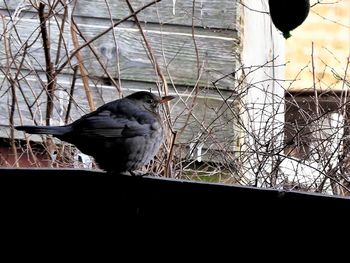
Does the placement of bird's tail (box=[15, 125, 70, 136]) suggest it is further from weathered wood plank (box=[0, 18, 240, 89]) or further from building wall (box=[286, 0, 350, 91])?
building wall (box=[286, 0, 350, 91])

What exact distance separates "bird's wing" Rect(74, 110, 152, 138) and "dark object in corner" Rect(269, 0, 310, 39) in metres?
1.85

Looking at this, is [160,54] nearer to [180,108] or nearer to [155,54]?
[155,54]

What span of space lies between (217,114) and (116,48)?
1.73 feet

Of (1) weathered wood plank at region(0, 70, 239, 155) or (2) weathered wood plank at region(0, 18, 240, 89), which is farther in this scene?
(2) weathered wood plank at region(0, 18, 240, 89)

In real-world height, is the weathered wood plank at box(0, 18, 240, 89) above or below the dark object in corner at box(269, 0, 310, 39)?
above

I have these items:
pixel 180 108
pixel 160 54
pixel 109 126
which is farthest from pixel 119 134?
pixel 160 54

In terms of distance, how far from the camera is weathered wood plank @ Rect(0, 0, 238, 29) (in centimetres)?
384

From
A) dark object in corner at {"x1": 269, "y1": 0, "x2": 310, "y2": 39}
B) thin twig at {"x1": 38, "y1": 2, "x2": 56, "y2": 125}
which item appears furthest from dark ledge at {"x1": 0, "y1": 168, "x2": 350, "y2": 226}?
thin twig at {"x1": 38, "y1": 2, "x2": 56, "y2": 125}

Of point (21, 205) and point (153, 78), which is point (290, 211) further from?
A: point (153, 78)

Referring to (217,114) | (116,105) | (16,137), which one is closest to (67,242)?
(116,105)

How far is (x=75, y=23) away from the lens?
3.85m

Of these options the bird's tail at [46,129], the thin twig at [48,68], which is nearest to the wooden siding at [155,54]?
the thin twig at [48,68]

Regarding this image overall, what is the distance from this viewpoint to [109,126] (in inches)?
122

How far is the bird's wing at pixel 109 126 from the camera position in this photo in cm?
299
